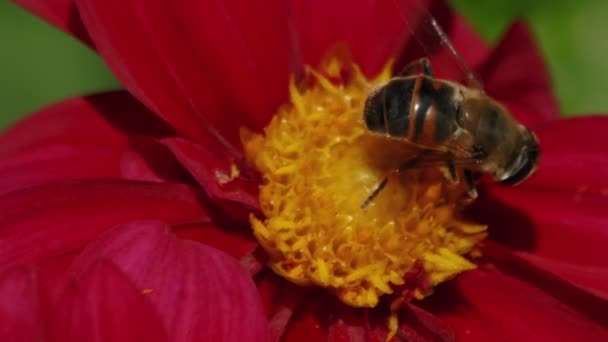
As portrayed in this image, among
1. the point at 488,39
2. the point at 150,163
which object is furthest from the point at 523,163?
the point at 488,39

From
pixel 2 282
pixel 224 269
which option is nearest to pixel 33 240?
pixel 2 282

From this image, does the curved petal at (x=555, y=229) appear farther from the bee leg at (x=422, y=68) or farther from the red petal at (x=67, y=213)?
the red petal at (x=67, y=213)

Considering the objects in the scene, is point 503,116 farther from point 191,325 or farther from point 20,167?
point 20,167

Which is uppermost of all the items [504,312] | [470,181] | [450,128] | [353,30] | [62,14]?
[62,14]

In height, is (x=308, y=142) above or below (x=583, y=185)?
above

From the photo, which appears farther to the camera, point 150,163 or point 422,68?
point 422,68

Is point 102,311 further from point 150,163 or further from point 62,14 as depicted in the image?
point 62,14
